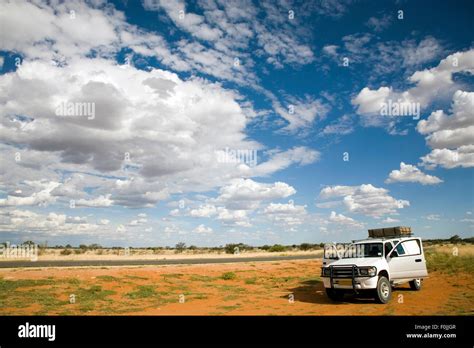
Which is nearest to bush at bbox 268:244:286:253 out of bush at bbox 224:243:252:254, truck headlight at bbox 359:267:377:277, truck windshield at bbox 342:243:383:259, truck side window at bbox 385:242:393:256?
bush at bbox 224:243:252:254

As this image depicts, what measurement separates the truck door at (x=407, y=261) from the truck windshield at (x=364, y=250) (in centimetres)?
52

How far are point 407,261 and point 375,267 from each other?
9.16ft

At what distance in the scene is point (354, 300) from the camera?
14344 millimetres

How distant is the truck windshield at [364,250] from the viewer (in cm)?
1442

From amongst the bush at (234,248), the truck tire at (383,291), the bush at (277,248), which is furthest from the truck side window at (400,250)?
the bush at (277,248)

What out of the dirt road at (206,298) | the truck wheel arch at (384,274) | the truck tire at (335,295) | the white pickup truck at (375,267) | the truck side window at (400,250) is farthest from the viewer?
the truck side window at (400,250)

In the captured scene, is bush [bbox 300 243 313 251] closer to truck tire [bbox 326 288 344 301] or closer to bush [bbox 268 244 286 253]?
bush [bbox 268 244 286 253]

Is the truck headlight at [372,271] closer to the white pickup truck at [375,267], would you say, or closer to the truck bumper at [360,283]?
the white pickup truck at [375,267]

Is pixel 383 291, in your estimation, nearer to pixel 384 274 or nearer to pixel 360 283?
pixel 384 274

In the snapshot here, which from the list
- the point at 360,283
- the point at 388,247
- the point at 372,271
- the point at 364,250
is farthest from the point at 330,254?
the point at 372,271

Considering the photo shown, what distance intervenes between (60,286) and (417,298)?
58.9ft
